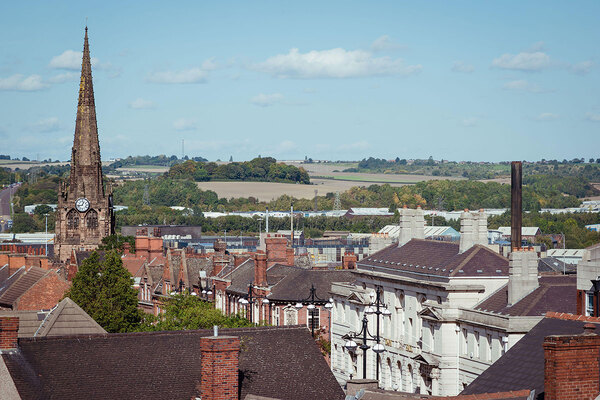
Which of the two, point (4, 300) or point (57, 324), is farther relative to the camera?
point (4, 300)

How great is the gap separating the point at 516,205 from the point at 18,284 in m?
36.9

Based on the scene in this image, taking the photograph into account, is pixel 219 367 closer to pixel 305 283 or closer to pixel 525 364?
pixel 525 364

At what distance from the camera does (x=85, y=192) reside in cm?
19438

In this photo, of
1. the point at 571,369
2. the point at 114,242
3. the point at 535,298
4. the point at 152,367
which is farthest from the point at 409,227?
the point at 114,242

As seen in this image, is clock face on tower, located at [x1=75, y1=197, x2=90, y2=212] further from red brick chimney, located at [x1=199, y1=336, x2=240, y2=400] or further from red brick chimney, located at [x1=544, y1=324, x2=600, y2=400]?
red brick chimney, located at [x1=544, y1=324, x2=600, y2=400]

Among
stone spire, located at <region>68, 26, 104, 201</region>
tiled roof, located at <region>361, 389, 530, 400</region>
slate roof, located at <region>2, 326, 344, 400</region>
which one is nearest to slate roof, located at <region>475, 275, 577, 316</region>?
slate roof, located at <region>2, 326, 344, 400</region>

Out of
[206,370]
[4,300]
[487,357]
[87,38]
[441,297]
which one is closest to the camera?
[206,370]

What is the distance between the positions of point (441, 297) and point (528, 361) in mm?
32303

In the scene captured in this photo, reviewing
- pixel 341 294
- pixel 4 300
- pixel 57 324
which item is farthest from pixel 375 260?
pixel 57 324

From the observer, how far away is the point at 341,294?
278 ft

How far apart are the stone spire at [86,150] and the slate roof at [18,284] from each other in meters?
89.6

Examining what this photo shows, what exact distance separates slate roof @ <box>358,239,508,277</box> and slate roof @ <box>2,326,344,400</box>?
Result: 89.7 feet

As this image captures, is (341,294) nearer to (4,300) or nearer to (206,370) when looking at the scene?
(4,300)

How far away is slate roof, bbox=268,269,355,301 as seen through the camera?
8888 cm
